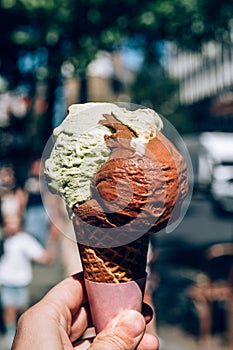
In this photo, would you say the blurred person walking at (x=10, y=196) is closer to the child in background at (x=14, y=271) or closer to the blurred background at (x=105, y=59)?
the blurred background at (x=105, y=59)

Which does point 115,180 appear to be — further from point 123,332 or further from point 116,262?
point 123,332

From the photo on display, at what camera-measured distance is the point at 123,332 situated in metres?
1.86

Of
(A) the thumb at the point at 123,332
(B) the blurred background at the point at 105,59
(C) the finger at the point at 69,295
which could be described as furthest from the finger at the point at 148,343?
(B) the blurred background at the point at 105,59

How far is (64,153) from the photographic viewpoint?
182cm

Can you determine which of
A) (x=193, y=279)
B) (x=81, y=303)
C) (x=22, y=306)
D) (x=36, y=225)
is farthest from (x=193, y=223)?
(x=81, y=303)

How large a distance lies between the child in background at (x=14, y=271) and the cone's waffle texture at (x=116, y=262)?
3.80 m

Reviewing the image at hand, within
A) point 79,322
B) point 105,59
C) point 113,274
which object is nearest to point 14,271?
point 105,59

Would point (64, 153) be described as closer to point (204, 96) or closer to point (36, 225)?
point (36, 225)

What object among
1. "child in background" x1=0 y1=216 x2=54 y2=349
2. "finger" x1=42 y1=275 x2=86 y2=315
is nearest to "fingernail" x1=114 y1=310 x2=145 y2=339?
"finger" x1=42 y1=275 x2=86 y2=315

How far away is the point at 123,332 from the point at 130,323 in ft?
0.16

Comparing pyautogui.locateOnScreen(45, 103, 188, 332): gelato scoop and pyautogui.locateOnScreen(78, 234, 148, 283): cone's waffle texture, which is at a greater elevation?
pyautogui.locateOnScreen(45, 103, 188, 332): gelato scoop

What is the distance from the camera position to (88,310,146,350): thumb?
1825mm

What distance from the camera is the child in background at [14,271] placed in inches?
221

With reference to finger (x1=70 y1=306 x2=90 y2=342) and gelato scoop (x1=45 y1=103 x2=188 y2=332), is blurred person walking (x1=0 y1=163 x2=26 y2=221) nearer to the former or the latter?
finger (x1=70 y1=306 x2=90 y2=342)
